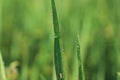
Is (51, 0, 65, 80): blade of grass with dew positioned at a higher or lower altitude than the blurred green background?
higher

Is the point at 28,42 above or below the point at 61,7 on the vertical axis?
below

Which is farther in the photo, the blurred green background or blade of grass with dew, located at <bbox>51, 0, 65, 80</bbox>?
the blurred green background

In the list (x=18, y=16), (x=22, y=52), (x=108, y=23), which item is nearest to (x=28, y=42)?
(x=22, y=52)

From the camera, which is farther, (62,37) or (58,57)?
(62,37)

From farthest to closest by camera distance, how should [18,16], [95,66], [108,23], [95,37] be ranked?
[18,16], [108,23], [95,37], [95,66]

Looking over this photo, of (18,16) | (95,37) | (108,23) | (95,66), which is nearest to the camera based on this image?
(95,66)

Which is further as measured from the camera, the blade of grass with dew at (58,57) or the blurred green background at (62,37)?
the blurred green background at (62,37)

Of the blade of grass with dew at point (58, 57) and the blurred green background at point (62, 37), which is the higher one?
the blade of grass with dew at point (58, 57)

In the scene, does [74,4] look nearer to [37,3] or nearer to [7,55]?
[37,3]
